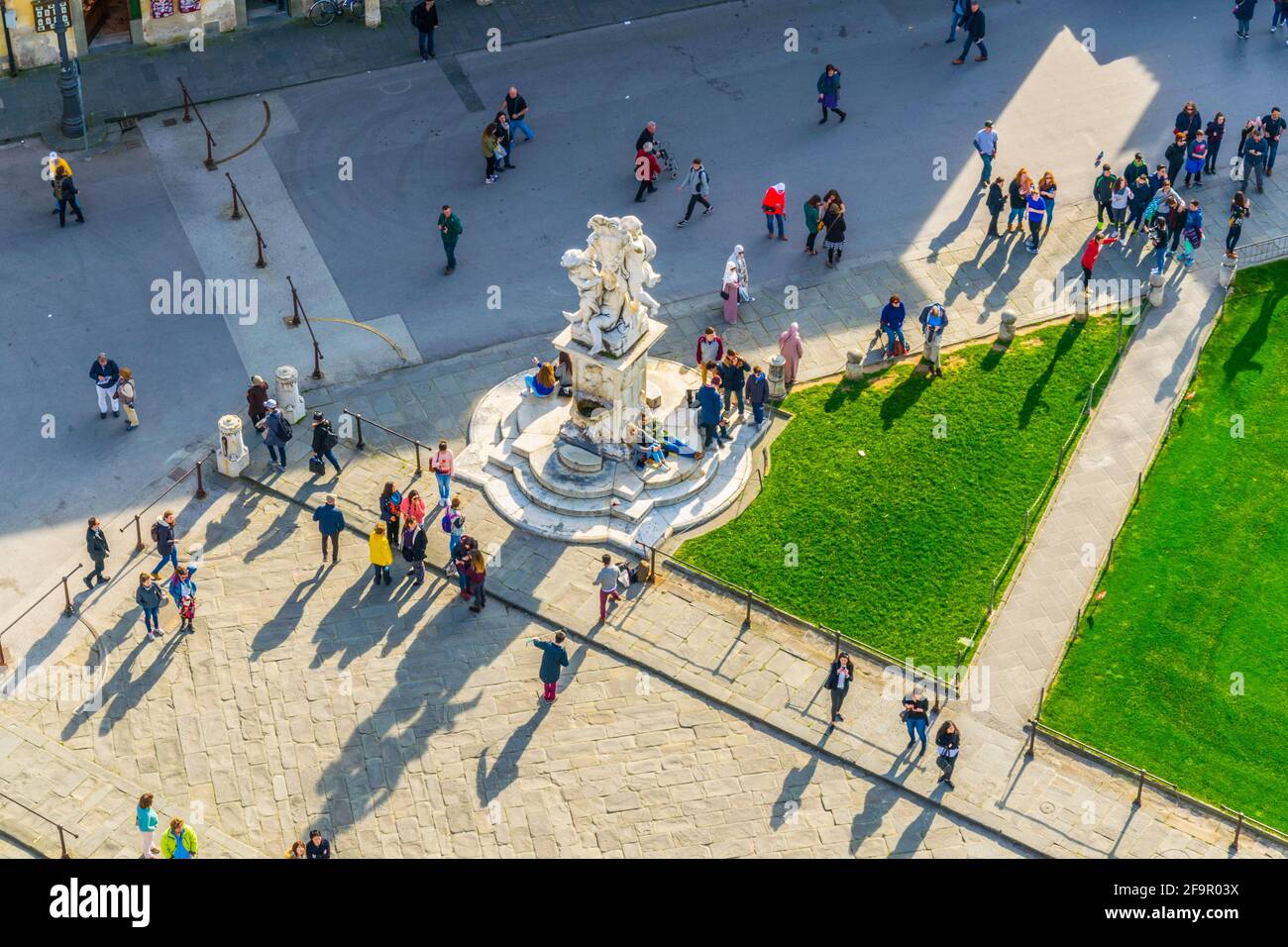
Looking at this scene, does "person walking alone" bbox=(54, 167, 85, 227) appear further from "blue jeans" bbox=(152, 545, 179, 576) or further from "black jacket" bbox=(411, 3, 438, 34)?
"blue jeans" bbox=(152, 545, 179, 576)

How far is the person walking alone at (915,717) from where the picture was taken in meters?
38.3

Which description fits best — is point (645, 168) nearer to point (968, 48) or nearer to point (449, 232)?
point (449, 232)

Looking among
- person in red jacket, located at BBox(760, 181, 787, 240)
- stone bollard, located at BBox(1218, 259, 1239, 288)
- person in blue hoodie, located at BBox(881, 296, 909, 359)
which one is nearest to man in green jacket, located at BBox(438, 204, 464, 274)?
person in red jacket, located at BBox(760, 181, 787, 240)

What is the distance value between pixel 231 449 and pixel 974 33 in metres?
23.2

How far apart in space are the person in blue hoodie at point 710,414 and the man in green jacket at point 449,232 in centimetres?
729

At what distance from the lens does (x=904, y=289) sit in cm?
4912

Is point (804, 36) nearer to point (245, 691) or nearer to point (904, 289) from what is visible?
point (904, 289)

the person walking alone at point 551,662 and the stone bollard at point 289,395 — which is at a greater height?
the stone bollard at point 289,395

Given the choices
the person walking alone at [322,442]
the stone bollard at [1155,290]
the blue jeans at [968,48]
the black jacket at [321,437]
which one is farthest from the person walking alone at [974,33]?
the black jacket at [321,437]

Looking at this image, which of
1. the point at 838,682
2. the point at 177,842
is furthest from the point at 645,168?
the point at 177,842

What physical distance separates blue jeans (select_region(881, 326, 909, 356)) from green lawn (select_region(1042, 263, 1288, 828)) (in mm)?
6010

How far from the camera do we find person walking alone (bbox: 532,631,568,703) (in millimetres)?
38531

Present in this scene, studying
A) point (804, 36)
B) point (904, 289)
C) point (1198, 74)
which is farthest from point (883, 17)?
point (904, 289)

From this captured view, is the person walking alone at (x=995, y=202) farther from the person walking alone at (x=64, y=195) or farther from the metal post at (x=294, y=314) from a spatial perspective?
the person walking alone at (x=64, y=195)
